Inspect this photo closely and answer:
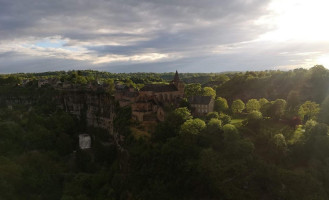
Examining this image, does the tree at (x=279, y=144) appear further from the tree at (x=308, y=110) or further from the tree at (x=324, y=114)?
the tree at (x=324, y=114)

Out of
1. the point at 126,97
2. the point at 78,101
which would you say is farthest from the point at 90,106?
the point at 126,97

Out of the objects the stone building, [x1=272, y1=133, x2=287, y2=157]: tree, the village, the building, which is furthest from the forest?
the building

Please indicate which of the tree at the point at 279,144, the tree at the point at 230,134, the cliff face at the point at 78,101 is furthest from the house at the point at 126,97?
the tree at the point at 279,144

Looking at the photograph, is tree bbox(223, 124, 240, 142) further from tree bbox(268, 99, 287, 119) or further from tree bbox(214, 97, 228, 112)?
tree bbox(214, 97, 228, 112)

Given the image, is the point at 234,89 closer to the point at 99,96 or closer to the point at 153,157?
the point at 99,96

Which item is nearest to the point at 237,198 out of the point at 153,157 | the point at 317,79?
the point at 153,157

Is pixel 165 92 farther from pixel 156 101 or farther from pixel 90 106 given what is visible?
pixel 90 106
